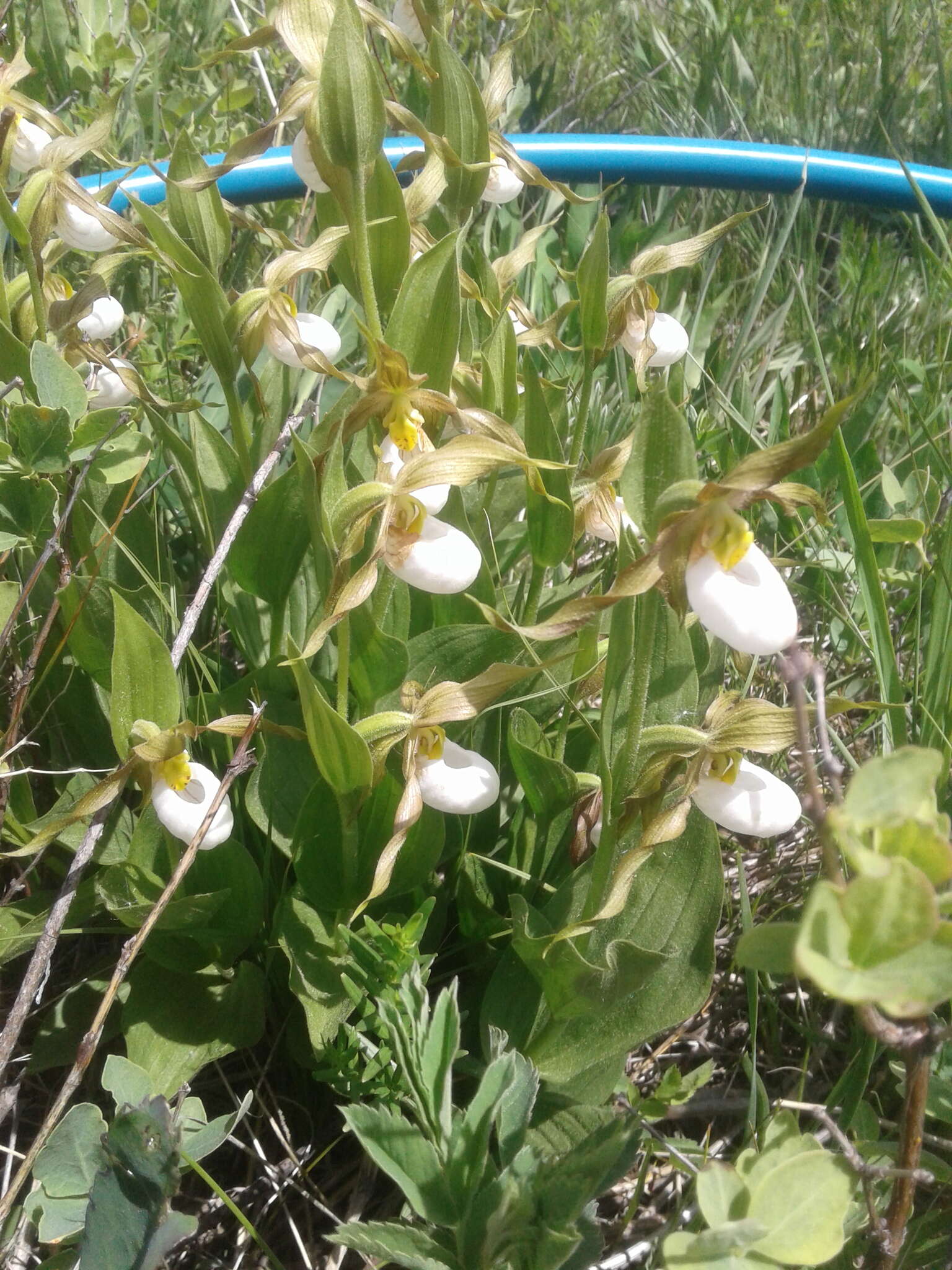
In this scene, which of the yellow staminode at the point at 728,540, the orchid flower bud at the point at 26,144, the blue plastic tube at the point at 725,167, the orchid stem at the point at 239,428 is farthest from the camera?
the blue plastic tube at the point at 725,167

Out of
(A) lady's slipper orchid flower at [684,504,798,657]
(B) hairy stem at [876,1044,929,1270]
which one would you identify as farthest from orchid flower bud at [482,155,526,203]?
(B) hairy stem at [876,1044,929,1270]

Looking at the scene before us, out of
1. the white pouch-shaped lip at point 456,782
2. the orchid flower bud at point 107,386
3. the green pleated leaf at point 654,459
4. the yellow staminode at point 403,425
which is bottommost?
the white pouch-shaped lip at point 456,782

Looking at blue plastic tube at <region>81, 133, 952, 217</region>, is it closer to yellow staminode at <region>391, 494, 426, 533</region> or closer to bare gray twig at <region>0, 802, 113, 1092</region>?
yellow staminode at <region>391, 494, 426, 533</region>

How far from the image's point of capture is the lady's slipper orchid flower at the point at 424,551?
0.99m

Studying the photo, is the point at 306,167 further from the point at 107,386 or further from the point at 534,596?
the point at 534,596

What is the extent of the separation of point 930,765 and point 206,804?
82cm

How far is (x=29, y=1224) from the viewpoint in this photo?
1017 millimetres

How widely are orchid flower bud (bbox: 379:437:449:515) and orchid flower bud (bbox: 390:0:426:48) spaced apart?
0.69 m

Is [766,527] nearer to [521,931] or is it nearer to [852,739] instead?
Result: [852,739]

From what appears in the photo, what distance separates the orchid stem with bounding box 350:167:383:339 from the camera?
3.43 ft

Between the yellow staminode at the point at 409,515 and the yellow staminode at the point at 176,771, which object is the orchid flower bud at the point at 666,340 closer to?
the yellow staminode at the point at 409,515

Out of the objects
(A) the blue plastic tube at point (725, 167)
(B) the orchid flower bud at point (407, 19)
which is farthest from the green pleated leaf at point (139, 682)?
(A) the blue plastic tube at point (725, 167)

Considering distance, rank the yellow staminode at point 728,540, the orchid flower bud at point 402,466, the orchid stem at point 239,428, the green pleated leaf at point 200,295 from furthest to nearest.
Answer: the orchid stem at point 239,428 → the green pleated leaf at point 200,295 → the orchid flower bud at point 402,466 → the yellow staminode at point 728,540

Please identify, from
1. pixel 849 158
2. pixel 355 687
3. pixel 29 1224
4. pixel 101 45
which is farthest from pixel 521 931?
pixel 849 158
